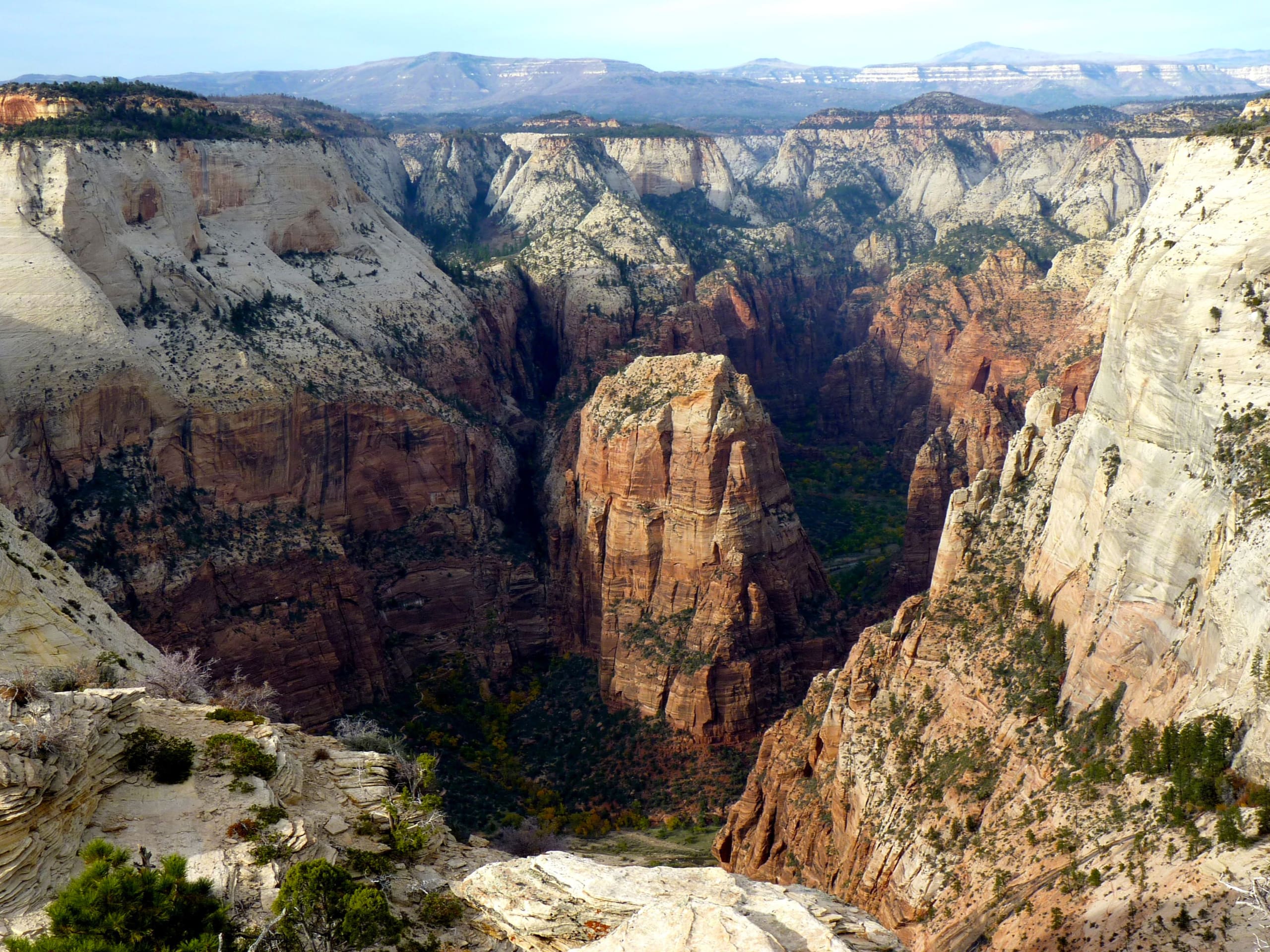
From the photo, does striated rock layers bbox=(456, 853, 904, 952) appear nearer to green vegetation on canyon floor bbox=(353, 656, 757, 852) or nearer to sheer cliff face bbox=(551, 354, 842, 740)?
green vegetation on canyon floor bbox=(353, 656, 757, 852)

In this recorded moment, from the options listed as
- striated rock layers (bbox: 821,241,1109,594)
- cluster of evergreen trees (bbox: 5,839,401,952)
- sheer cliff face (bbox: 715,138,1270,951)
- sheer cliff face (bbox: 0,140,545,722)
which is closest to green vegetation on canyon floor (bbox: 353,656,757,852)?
sheer cliff face (bbox: 0,140,545,722)

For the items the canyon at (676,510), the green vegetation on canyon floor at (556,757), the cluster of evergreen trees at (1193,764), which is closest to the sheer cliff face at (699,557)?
the canyon at (676,510)

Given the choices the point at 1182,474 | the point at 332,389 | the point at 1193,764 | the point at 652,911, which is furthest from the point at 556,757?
the point at 652,911

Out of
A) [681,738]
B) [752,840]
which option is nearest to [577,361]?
[681,738]

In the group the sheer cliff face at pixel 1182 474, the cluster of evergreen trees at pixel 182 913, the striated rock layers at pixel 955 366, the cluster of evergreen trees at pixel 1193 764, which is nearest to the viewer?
the cluster of evergreen trees at pixel 182 913

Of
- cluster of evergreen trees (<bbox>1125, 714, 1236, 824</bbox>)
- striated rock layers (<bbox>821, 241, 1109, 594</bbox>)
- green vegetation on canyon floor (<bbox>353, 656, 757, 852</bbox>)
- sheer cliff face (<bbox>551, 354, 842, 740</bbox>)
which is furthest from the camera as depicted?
striated rock layers (<bbox>821, 241, 1109, 594</bbox>)

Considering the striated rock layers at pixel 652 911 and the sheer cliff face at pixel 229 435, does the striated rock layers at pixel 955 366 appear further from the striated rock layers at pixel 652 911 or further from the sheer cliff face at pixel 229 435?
the striated rock layers at pixel 652 911

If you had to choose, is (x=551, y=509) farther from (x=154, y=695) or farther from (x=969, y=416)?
(x=154, y=695)
